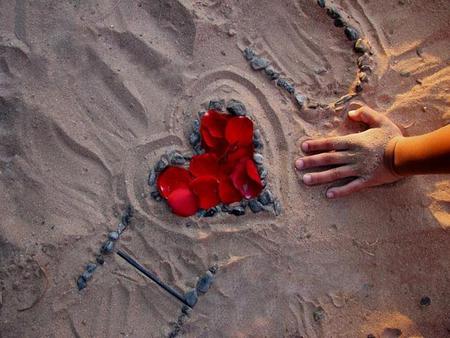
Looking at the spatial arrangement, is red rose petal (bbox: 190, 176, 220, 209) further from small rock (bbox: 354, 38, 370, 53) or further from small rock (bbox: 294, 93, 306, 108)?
small rock (bbox: 354, 38, 370, 53)

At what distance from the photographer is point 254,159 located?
242 centimetres

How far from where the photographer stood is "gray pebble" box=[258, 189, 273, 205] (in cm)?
239

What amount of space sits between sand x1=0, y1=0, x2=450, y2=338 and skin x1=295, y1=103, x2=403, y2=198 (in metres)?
0.08

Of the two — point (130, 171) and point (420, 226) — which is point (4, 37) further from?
point (420, 226)

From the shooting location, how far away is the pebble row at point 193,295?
2.32m

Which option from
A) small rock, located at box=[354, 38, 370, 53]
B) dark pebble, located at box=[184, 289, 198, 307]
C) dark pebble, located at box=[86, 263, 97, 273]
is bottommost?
dark pebble, located at box=[86, 263, 97, 273]

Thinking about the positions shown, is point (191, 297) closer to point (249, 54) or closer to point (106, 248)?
point (106, 248)

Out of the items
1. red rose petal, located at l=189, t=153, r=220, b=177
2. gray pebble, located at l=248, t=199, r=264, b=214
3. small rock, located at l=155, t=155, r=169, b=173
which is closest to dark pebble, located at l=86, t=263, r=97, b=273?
small rock, located at l=155, t=155, r=169, b=173

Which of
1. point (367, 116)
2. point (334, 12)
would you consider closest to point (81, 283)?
point (367, 116)

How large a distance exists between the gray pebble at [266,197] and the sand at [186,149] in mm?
56

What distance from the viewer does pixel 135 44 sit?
2.52m

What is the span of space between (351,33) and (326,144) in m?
0.63

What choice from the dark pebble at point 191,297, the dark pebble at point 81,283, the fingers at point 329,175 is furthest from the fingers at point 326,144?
the dark pebble at point 81,283

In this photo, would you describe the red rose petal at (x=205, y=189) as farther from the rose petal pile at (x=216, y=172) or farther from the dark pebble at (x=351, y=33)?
the dark pebble at (x=351, y=33)
